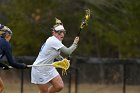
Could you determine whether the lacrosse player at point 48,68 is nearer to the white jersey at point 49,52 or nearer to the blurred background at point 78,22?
the white jersey at point 49,52

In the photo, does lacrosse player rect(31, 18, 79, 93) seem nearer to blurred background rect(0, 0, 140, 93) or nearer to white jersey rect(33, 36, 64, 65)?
white jersey rect(33, 36, 64, 65)

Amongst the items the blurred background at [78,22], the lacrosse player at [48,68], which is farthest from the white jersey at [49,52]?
the blurred background at [78,22]

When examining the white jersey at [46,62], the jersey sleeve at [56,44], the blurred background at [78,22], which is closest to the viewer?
the jersey sleeve at [56,44]

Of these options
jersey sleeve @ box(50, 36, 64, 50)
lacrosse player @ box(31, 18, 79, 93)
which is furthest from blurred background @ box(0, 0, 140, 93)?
jersey sleeve @ box(50, 36, 64, 50)

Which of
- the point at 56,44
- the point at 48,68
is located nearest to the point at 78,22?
the point at 48,68

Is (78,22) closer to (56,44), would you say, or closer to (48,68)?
(48,68)

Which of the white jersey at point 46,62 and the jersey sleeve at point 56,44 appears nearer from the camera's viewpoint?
the jersey sleeve at point 56,44

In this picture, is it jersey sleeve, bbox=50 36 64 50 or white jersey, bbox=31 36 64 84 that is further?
white jersey, bbox=31 36 64 84

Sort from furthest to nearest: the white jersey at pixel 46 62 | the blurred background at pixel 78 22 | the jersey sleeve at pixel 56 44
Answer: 1. the blurred background at pixel 78 22
2. the white jersey at pixel 46 62
3. the jersey sleeve at pixel 56 44

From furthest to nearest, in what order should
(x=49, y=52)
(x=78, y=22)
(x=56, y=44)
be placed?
(x=78, y=22) < (x=49, y=52) < (x=56, y=44)

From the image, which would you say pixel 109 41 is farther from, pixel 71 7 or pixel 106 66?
pixel 106 66

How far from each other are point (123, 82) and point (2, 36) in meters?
7.79

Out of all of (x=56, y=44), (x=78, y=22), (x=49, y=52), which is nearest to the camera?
(x=56, y=44)

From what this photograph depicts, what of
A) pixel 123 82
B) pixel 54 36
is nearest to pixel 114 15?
pixel 123 82
